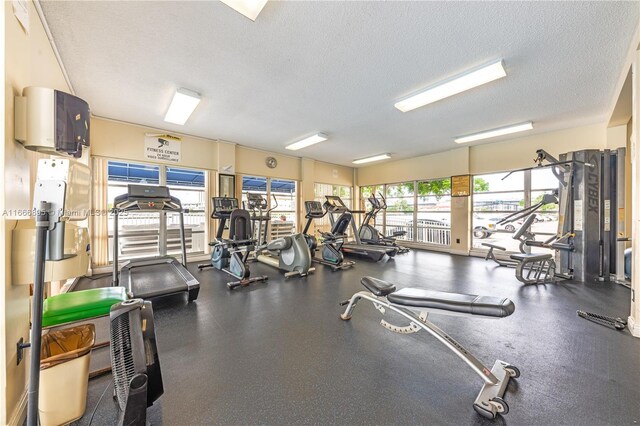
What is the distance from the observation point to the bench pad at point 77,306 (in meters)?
1.48

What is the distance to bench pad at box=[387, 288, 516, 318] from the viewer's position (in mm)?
1504

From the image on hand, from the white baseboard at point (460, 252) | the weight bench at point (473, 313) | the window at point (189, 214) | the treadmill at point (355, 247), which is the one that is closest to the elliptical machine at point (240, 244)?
the window at point (189, 214)

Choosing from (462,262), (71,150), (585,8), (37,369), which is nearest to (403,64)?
(585,8)

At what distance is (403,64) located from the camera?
2885 millimetres

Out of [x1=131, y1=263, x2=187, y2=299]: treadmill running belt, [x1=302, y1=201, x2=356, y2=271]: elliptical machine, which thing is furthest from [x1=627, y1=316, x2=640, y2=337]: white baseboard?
A: [x1=131, y1=263, x2=187, y2=299]: treadmill running belt

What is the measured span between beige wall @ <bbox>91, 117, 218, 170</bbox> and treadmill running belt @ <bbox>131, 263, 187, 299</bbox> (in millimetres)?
2421

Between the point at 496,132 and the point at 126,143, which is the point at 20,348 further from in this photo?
the point at 496,132

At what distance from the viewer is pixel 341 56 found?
2.75 metres

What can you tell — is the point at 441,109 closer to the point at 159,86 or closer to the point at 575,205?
the point at 575,205

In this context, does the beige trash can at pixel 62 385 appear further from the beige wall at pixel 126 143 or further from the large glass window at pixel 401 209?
the large glass window at pixel 401 209

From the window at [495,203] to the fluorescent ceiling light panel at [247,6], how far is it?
635 centimetres

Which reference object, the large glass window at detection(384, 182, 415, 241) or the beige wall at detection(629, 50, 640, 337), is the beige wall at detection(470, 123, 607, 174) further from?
the beige wall at detection(629, 50, 640, 337)

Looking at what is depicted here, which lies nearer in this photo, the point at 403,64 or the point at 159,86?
the point at 403,64

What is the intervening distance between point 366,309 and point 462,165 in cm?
568
